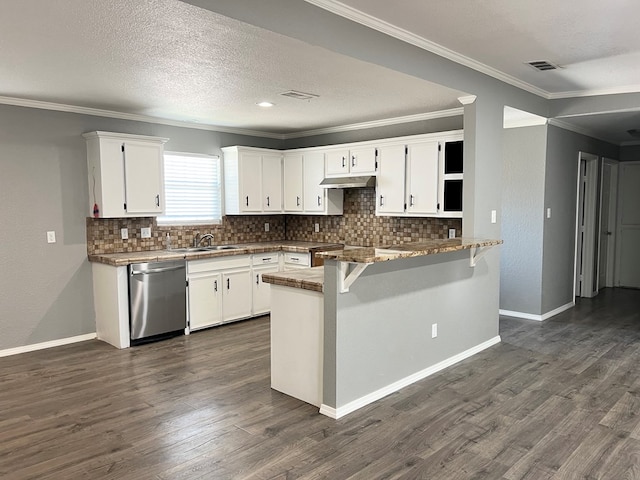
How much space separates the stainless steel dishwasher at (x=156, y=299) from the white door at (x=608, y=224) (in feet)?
20.8

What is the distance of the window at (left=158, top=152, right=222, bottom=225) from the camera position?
19.1ft

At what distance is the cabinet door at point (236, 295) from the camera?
5566 mm

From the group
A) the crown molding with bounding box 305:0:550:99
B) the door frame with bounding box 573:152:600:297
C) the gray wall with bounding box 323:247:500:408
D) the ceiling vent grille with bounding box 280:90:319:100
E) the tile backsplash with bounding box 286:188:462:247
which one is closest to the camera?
the crown molding with bounding box 305:0:550:99

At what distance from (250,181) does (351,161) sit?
1352mm

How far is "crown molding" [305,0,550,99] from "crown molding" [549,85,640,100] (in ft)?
1.98

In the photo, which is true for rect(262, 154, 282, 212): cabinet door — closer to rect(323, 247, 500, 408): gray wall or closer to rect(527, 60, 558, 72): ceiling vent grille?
rect(323, 247, 500, 408): gray wall

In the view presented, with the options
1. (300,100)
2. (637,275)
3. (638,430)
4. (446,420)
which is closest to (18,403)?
(446,420)

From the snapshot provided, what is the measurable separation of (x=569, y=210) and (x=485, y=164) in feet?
8.00

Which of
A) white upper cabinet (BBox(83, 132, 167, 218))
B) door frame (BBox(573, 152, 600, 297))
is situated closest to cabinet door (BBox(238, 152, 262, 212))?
white upper cabinet (BBox(83, 132, 167, 218))

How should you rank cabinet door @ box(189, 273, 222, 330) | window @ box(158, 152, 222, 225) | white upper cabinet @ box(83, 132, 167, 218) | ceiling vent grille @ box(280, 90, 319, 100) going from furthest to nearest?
window @ box(158, 152, 222, 225)
cabinet door @ box(189, 273, 222, 330)
white upper cabinet @ box(83, 132, 167, 218)
ceiling vent grille @ box(280, 90, 319, 100)

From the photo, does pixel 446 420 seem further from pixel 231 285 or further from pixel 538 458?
pixel 231 285

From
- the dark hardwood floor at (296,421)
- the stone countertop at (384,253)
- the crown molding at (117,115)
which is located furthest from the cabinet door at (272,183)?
the stone countertop at (384,253)

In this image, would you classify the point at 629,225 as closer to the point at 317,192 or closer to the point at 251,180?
the point at 317,192

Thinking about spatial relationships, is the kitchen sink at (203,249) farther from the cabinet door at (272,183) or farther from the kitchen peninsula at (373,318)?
the kitchen peninsula at (373,318)
